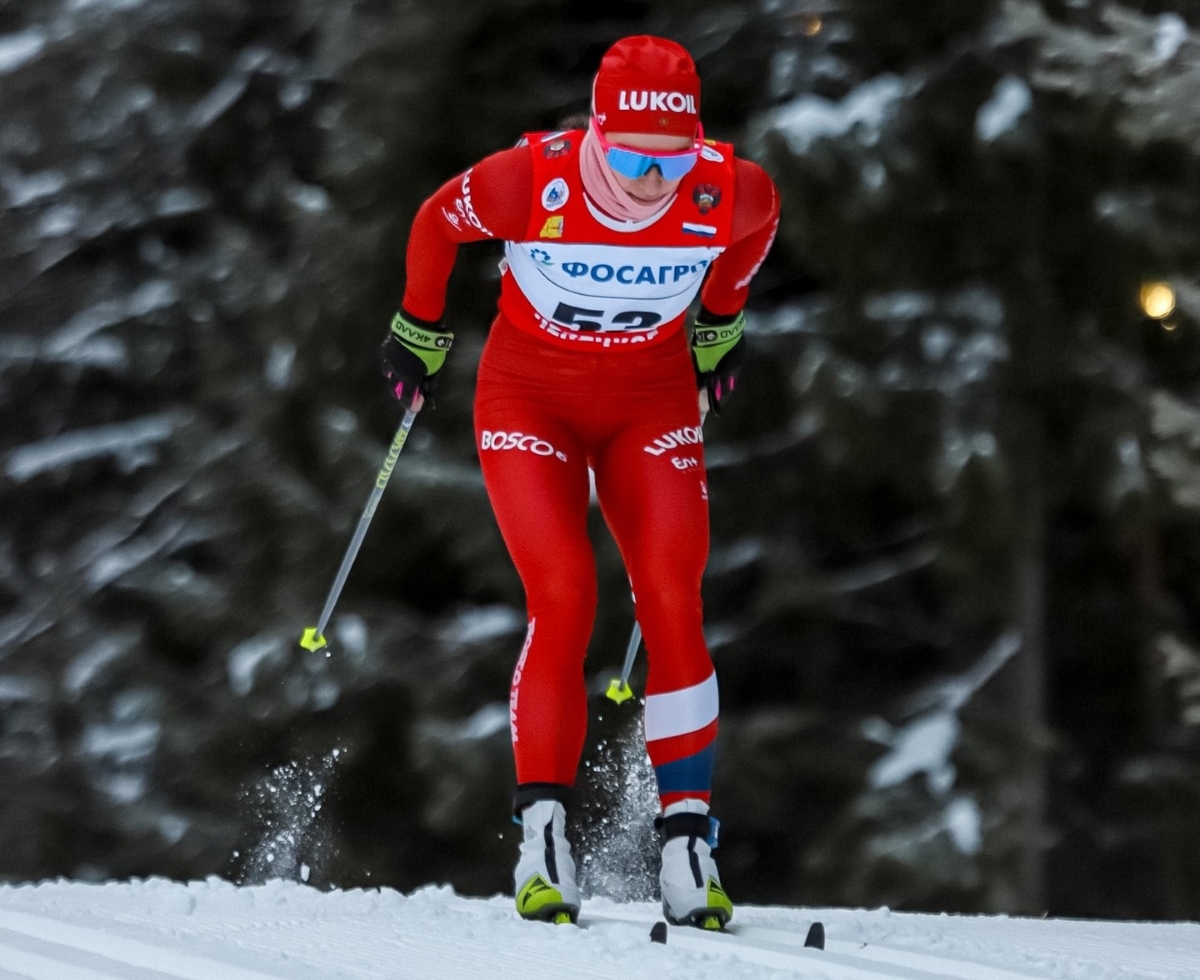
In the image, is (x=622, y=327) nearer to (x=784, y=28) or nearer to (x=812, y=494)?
(x=812, y=494)

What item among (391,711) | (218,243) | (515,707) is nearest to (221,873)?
(391,711)

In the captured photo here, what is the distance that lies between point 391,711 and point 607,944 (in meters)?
7.33

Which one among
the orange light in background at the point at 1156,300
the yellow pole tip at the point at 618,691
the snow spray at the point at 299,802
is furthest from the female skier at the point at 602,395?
the orange light in background at the point at 1156,300

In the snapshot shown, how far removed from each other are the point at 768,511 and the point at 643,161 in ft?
20.3

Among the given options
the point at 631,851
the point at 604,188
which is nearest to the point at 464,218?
the point at 604,188

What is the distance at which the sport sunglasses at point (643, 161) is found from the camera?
3.57m

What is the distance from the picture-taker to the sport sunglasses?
141 inches

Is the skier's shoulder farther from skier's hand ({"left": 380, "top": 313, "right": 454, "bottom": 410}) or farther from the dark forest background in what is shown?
the dark forest background

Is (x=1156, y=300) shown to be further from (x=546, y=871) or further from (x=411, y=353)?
(x=546, y=871)

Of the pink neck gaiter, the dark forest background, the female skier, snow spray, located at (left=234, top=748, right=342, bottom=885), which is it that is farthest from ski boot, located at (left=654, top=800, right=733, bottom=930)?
snow spray, located at (left=234, top=748, right=342, bottom=885)

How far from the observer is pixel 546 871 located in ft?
11.7

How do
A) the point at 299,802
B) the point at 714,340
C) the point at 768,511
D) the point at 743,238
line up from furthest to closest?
the point at 768,511 < the point at 299,802 < the point at 714,340 < the point at 743,238

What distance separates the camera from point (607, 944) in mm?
3146

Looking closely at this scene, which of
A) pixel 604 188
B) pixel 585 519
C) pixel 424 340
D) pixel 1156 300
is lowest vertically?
pixel 1156 300
